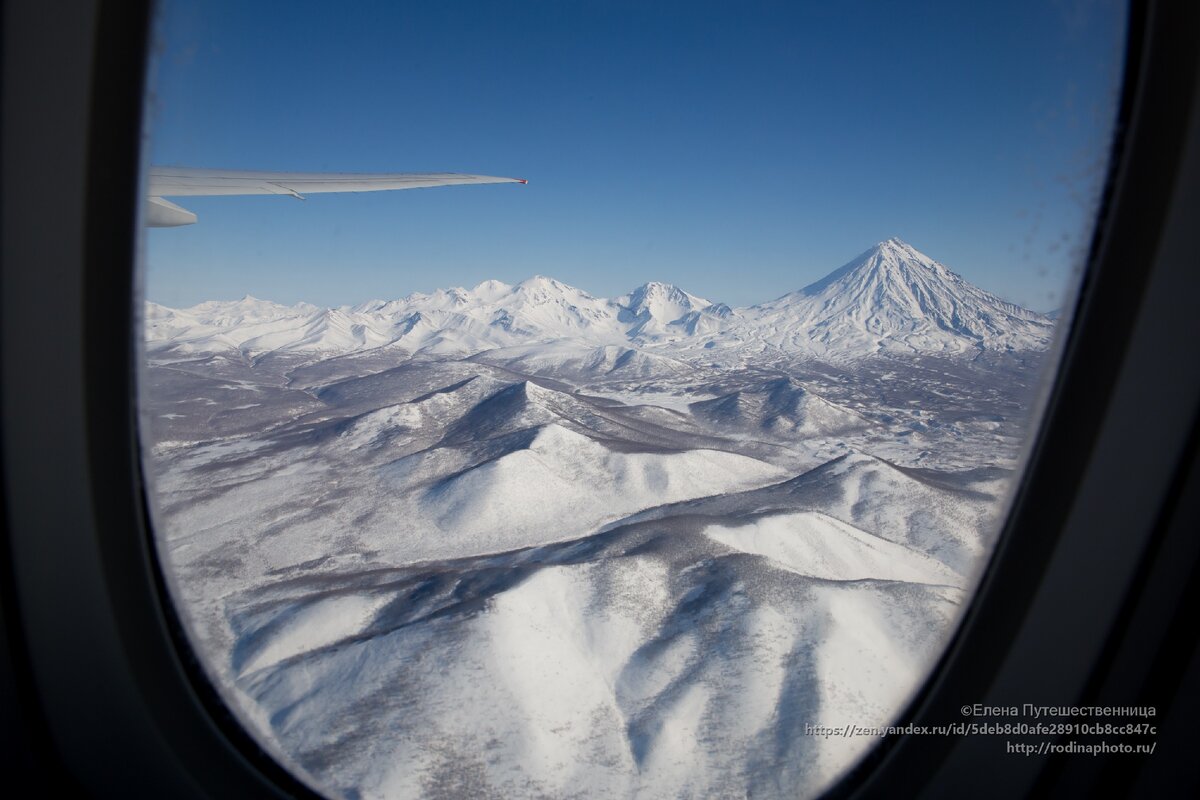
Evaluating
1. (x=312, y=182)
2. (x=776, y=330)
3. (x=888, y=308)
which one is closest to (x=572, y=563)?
(x=312, y=182)

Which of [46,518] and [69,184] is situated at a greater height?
[69,184]

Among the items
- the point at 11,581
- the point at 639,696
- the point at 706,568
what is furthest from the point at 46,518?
the point at 706,568

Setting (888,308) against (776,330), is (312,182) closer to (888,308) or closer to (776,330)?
(888,308)

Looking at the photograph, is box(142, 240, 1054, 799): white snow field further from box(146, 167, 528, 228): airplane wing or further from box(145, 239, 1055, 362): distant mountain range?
box(145, 239, 1055, 362): distant mountain range

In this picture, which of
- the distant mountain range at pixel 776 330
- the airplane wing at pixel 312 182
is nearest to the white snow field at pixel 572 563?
the airplane wing at pixel 312 182

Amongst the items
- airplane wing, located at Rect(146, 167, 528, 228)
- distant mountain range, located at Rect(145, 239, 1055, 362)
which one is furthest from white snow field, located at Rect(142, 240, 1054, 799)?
distant mountain range, located at Rect(145, 239, 1055, 362)

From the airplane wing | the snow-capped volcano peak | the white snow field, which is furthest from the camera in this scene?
the snow-capped volcano peak

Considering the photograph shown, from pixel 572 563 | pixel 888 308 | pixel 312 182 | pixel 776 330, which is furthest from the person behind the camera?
pixel 776 330

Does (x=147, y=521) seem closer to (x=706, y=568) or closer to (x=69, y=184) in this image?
(x=69, y=184)
